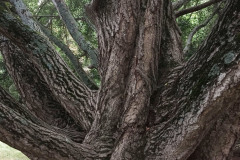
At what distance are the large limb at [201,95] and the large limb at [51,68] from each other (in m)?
0.92

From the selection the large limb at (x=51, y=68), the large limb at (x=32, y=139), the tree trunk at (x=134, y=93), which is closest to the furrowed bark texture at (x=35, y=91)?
the tree trunk at (x=134, y=93)

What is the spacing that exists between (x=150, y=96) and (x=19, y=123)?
1145 millimetres

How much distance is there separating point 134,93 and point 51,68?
1.06m

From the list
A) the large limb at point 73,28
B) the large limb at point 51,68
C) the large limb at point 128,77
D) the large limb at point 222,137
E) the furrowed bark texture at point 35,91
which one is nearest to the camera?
the large limb at point 222,137

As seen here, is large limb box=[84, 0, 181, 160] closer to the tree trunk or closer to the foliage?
the tree trunk

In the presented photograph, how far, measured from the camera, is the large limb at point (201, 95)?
2.06m

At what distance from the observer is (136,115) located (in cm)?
265

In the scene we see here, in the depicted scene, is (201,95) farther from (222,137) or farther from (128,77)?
(128,77)

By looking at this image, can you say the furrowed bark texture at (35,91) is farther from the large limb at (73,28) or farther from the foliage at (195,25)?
the foliage at (195,25)

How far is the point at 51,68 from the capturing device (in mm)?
3297

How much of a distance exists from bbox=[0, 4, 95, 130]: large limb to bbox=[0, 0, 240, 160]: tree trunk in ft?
0.03

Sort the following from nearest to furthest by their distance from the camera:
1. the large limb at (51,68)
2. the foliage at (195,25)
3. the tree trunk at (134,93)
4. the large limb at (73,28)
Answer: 1. the tree trunk at (134,93)
2. the large limb at (51,68)
3. the large limb at (73,28)
4. the foliage at (195,25)

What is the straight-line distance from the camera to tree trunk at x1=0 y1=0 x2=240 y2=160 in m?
2.22

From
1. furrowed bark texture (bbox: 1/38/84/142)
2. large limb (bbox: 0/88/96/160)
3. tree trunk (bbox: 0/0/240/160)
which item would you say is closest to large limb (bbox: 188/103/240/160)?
tree trunk (bbox: 0/0/240/160)
